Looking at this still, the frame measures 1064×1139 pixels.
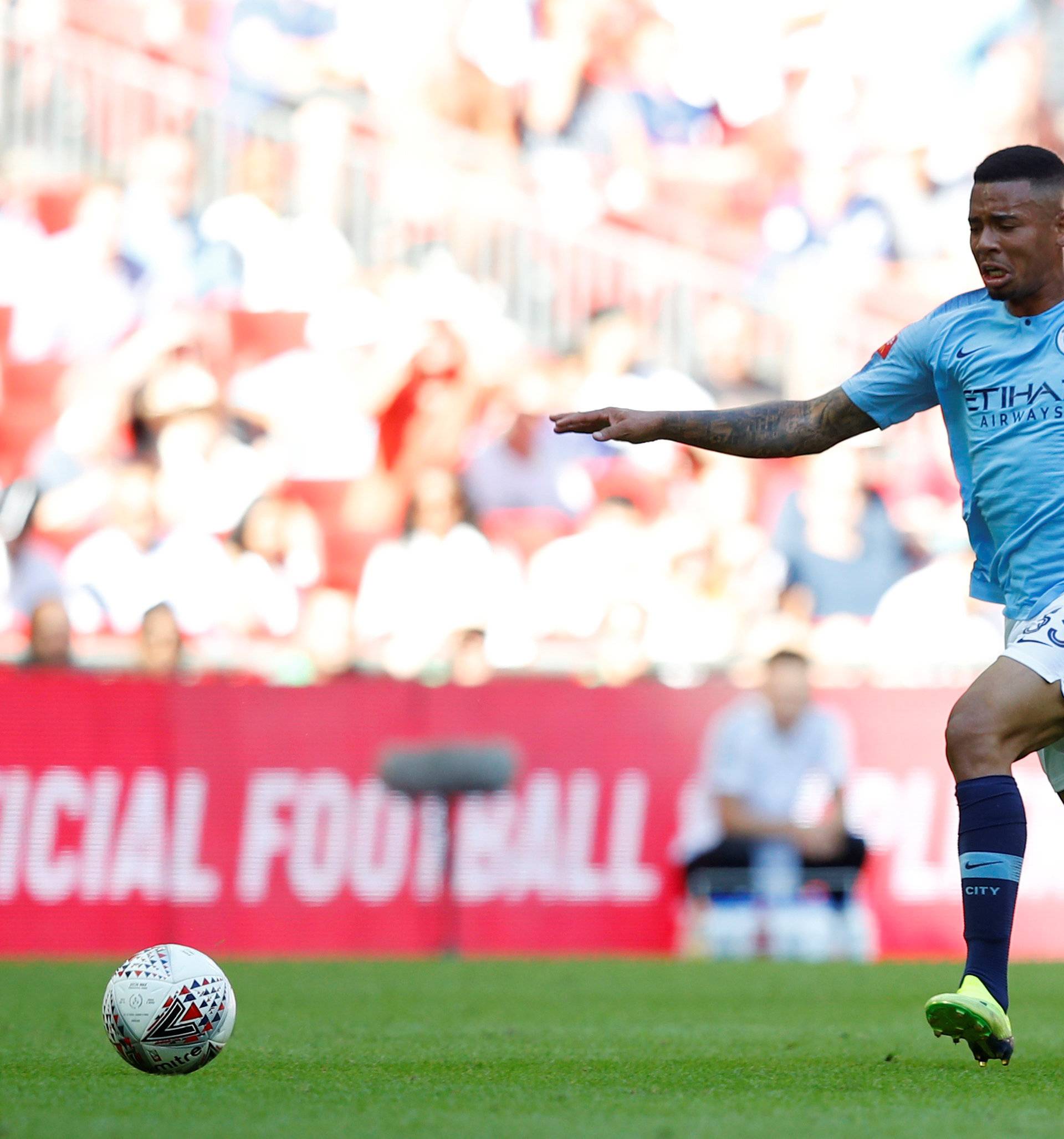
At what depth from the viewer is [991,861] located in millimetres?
4707

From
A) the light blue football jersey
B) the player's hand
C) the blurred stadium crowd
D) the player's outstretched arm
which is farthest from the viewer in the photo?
the blurred stadium crowd

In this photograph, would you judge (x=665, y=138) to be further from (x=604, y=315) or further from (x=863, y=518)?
(x=863, y=518)

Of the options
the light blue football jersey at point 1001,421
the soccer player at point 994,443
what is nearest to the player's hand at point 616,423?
the soccer player at point 994,443

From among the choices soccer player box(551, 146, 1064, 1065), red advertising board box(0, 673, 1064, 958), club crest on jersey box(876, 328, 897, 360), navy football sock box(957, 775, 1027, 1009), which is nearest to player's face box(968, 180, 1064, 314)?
soccer player box(551, 146, 1064, 1065)

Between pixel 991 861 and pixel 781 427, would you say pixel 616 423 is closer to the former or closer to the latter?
pixel 781 427

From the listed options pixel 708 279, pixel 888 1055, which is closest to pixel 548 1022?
pixel 888 1055

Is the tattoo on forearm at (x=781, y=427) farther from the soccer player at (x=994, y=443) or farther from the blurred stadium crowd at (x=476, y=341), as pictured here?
the blurred stadium crowd at (x=476, y=341)

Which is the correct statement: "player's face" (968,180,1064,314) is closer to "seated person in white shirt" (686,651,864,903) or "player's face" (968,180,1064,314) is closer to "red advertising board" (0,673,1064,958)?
"seated person in white shirt" (686,651,864,903)

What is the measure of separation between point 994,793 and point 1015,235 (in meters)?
1.40

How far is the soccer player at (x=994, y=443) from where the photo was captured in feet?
15.3

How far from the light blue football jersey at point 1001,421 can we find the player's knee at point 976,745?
345 mm

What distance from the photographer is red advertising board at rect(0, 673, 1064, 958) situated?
10.5 metres

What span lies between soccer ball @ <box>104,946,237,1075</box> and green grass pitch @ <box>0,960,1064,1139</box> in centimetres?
6

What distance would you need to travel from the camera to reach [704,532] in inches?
540
